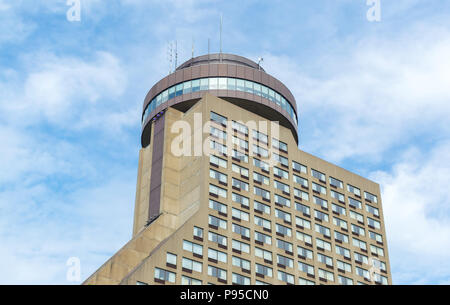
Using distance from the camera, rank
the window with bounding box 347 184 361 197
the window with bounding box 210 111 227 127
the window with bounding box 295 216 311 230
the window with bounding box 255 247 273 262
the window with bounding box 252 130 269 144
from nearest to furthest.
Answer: the window with bounding box 255 247 273 262, the window with bounding box 210 111 227 127, the window with bounding box 295 216 311 230, the window with bounding box 252 130 269 144, the window with bounding box 347 184 361 197

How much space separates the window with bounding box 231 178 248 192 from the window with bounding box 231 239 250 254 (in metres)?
9.88

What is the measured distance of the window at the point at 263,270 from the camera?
328 ft

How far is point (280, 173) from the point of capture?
11394 centimetres

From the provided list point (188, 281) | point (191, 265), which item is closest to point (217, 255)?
point (191, 265)

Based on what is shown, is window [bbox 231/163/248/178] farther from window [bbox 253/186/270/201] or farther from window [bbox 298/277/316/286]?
window [bbox 298/277/316/286]

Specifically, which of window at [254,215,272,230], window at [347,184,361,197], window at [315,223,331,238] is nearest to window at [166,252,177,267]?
window at [254,215,272,230]

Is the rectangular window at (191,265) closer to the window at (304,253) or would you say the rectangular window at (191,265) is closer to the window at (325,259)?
the window at (304,253)

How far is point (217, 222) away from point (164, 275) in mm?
14048

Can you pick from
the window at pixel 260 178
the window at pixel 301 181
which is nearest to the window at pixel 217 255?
the window at pixel 260 178

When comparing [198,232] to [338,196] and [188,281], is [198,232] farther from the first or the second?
[338,196]

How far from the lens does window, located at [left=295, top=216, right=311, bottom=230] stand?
11064 cm
